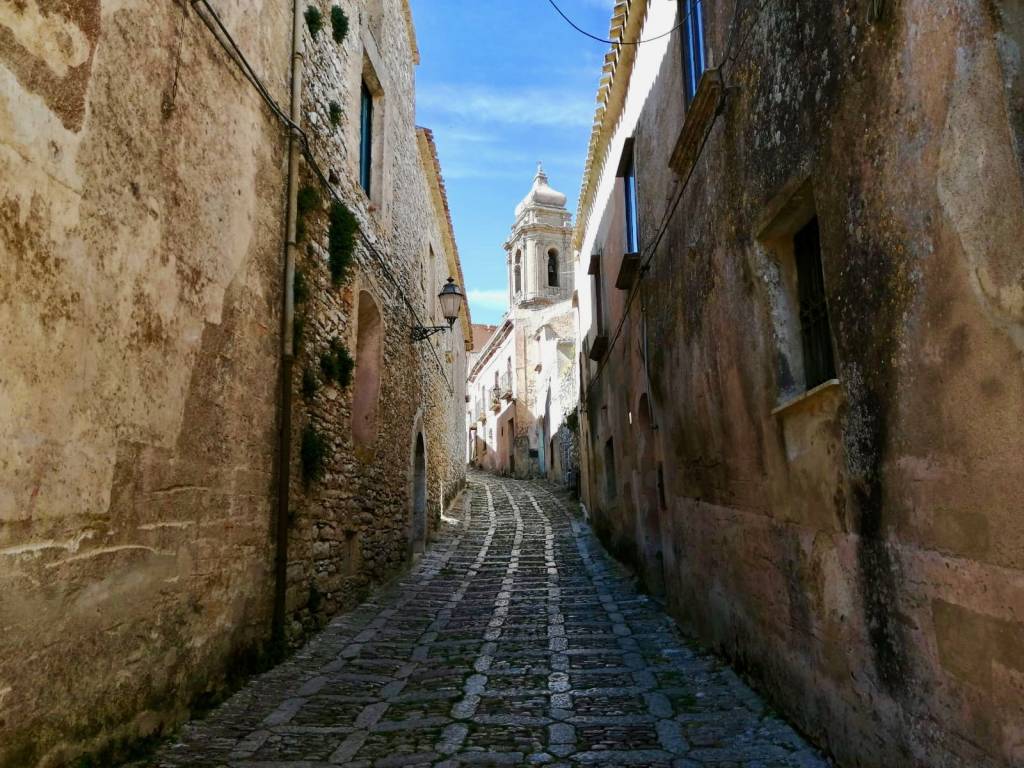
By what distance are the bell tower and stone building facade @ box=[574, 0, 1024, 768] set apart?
3072cm

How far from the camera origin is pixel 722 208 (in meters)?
4.98

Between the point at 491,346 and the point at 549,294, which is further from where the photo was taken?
the point at 491,346

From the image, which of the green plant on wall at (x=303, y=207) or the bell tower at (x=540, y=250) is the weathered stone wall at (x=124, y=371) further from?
the bell tower at (x=540, y=250)

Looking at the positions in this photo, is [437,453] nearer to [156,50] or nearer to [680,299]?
[680,299]

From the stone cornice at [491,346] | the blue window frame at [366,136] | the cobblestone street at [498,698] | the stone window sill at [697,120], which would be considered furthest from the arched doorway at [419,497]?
the stone cornice at [491,346]

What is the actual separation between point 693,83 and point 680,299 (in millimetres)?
1705

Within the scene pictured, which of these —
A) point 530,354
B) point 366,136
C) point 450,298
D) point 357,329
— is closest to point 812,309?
point 357,329

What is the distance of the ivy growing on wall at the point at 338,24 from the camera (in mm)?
7602

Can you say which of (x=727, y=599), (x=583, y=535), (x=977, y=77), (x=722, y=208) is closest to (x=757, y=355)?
(x=722, y=208)

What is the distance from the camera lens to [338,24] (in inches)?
302

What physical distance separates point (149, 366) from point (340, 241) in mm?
3669

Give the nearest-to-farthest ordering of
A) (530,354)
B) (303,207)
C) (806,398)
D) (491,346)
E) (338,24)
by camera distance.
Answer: (806,398), (303,207), (338,24), (530,354), (491,346)

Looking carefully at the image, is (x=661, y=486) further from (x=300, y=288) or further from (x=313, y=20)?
(x=313, y=20)

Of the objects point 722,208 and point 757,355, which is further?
point 722,208
